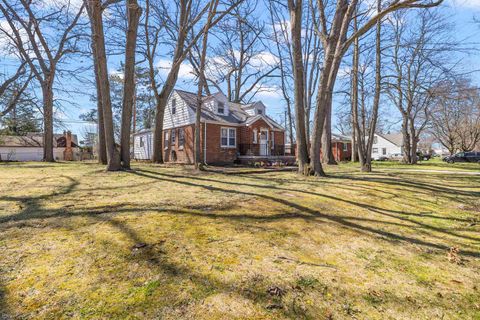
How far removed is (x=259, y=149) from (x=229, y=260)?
56.7 ft

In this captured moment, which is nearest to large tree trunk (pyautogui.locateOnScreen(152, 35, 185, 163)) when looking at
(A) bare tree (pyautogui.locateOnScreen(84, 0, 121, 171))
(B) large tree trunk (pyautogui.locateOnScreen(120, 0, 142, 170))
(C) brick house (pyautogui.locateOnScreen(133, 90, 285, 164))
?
(C) brick house (pyautogui.locateOnScreen(133, 90, 285, 164))

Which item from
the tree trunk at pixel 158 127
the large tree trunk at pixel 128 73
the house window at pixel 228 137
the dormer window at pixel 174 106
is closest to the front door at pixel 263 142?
the house window at pixel 228 137

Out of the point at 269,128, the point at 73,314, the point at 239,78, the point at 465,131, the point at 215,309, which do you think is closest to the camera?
the point at 73,314

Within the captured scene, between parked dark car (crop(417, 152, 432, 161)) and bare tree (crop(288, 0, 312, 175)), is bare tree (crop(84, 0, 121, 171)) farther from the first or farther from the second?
parked dark car (crop(417, 152, 432, 161))

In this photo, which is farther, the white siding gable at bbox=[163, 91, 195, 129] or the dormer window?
the dormer window

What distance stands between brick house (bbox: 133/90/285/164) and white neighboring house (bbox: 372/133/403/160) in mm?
43830

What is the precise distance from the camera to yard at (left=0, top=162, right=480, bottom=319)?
72.4 inches

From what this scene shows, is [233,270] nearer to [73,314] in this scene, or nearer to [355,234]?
[73,314]

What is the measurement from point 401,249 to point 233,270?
7.16ft

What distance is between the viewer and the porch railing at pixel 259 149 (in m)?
18.9

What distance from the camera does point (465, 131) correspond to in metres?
37.3

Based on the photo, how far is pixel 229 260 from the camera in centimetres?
250

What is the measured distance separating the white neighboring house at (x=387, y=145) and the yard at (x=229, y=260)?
57.4 m

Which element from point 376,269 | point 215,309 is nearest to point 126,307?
point 215,309
